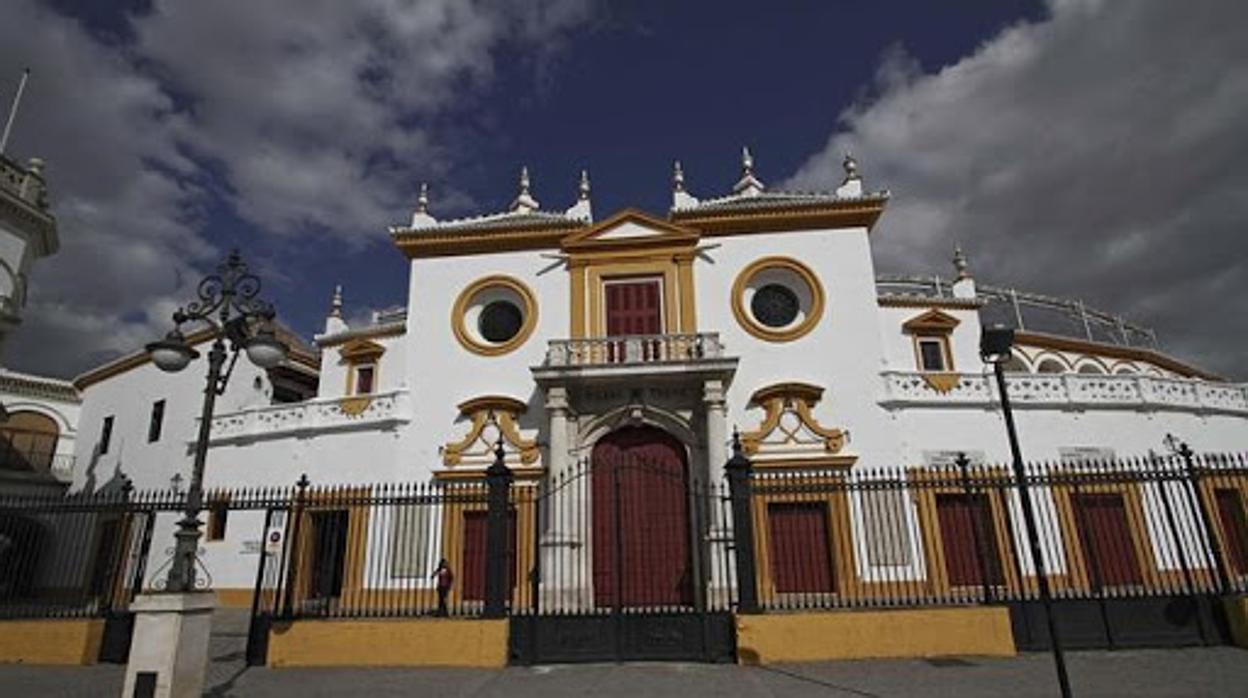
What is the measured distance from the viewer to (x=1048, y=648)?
9164mm

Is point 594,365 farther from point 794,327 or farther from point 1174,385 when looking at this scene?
point 1174,385

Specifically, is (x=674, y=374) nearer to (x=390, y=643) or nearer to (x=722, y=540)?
(x=722, y=540)

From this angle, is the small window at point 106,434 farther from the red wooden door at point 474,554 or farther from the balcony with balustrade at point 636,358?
the balcony with balustrade at point 636,358

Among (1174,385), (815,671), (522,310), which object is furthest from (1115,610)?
(522,310)

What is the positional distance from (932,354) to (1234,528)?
779 cm

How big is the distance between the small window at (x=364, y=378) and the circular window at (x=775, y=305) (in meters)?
11.1

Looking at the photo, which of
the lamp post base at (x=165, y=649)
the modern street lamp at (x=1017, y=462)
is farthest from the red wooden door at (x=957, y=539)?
the lamp post base at (x=165, y=649)

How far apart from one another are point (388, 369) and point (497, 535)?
10501mm

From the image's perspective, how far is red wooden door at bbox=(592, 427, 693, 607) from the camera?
1443cm

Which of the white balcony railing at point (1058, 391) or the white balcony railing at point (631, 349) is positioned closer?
the white balcony railing at point (631, 349)

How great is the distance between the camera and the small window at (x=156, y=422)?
21916mm

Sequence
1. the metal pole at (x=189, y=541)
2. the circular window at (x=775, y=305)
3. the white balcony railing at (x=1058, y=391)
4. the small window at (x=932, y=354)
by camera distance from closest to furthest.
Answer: the metal pole at (x=189, y=541) < the white balcony railing at (x=1058, y=391) < the circular window at (x=775, y=305) < the small window at (x=932, y=354)

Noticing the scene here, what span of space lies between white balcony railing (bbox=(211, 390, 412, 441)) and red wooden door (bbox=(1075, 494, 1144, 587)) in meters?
16.6

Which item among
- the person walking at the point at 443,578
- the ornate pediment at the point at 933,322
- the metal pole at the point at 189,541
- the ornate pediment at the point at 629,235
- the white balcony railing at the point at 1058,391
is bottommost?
the person walking at the point at 443,578
